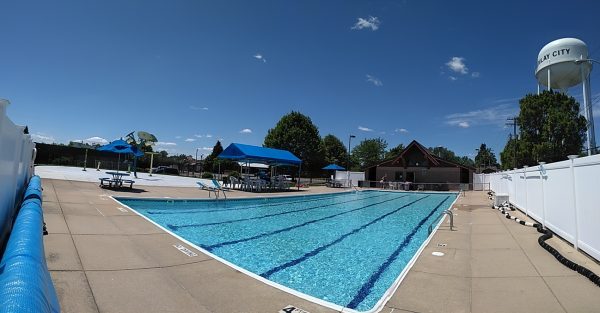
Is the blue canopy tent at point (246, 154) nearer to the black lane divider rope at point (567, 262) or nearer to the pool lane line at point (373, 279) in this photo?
the pool lane line at point (373, 279)

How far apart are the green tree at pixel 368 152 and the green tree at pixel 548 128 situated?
4802 cm

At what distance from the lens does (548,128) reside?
27234 mm

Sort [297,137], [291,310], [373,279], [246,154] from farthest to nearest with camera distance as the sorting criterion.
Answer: [297,137], [246,154], [373,279], [291,310]

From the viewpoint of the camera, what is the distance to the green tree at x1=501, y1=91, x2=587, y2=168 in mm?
26344

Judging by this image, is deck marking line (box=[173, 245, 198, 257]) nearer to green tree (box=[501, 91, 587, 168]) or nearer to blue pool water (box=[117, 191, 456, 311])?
blue pool water (box=[117, 191, 456, 311])

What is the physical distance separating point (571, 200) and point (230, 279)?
21.7 ft

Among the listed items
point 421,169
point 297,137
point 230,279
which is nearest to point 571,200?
point 230,279

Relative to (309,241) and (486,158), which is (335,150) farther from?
(486,158)

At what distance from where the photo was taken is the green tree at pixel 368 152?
258 ft

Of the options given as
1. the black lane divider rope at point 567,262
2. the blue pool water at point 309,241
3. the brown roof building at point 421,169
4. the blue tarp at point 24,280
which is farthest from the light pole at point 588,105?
the blue tarp at point 24,280

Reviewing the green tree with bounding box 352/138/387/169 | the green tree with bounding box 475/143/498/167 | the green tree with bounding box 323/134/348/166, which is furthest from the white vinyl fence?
the green tree with bounding box 475/143/498/167

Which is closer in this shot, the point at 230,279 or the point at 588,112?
the point at 230,279

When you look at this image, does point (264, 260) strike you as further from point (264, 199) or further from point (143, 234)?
point (264, 199)

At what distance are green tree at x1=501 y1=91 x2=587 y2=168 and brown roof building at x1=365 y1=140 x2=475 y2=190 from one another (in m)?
7.51
